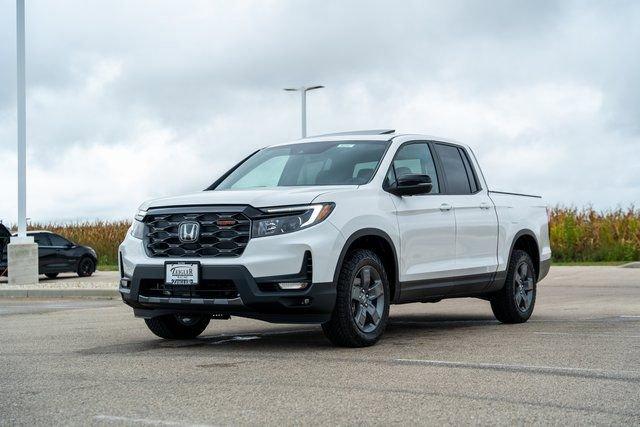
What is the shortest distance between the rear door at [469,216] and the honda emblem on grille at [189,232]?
117 inches

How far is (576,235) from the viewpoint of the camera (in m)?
32.5

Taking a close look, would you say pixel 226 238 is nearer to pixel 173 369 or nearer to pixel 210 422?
pixel 173 369

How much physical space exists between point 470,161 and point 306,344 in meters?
3.27

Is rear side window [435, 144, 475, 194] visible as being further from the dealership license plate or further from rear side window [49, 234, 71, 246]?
rear side window [49, 234, 71, 246]

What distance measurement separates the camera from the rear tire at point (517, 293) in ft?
37.9

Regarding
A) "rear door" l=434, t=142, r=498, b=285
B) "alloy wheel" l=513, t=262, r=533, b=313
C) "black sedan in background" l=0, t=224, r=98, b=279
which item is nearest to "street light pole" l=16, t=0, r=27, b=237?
"black sedan in background" l=0, t=224, r=98, b=279

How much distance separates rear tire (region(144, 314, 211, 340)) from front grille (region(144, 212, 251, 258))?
1046mm

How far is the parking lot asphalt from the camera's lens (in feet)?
19.5

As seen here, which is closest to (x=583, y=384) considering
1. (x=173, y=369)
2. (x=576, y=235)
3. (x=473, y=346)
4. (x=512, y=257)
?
(x=473, y=346)

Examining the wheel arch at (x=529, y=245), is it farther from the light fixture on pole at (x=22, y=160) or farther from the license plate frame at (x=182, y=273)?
the light fixture on pole at (x=22, y=160)

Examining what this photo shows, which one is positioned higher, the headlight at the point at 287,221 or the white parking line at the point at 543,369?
the headlight at the point at 287,221

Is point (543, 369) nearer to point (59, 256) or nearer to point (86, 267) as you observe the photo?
point (59, 256)

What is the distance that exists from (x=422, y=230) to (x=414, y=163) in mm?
824

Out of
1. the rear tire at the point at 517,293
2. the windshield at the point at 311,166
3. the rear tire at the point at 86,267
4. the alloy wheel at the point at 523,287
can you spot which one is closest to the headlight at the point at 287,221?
the windshield at the point at 311,166
